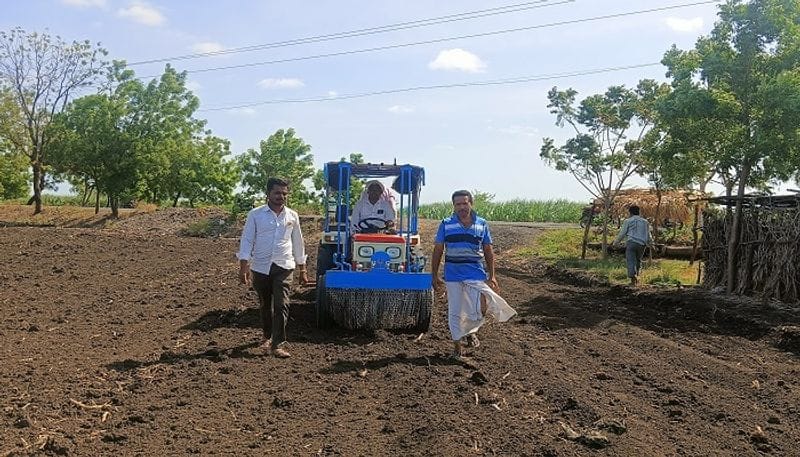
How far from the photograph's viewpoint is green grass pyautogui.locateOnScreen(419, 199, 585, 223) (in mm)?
42031

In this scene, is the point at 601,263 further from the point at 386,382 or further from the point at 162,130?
the point at 162,130

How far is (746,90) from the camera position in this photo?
1340cm

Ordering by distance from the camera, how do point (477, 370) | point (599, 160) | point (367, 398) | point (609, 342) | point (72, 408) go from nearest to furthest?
1. point (72, 408)
2. point (367, 398)
3. point (477, 370)
4. point (609, 342)
5. point (599, 160)

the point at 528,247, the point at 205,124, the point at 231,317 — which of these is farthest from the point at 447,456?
the point at 205,124

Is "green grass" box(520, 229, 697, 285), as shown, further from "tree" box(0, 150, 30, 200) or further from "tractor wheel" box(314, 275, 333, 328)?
"tree" box(0, 150, 30, 200)

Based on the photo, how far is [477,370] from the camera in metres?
7.44

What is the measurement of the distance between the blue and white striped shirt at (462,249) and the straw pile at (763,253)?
665cm

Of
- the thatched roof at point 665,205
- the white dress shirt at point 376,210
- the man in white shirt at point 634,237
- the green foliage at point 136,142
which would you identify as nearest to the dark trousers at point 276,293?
the white dress shirt at point 376,210

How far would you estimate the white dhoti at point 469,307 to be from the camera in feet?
26.1

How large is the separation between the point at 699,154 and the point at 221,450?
11.6 m

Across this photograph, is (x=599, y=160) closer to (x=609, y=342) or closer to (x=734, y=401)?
(x=609, y=342)

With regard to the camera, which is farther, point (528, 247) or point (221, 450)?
point (528, 247)

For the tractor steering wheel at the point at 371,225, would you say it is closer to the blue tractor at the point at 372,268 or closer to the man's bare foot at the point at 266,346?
the blue tractor at the point at 372,268

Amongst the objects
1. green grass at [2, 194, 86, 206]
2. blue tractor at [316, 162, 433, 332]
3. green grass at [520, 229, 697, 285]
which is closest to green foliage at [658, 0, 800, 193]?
green grass at [520, 229, 697, 285]
